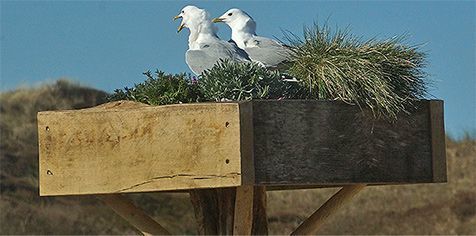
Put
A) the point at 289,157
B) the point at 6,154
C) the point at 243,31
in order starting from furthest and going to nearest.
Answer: the point at 6,154 < the point at 243,31 < the point at 289,157

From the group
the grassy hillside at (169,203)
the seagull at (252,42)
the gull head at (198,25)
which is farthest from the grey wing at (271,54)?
the grassy hillside at (169,203)

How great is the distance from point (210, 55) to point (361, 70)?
727 millimetres

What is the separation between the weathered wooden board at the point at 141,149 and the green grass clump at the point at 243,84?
0.28 metres

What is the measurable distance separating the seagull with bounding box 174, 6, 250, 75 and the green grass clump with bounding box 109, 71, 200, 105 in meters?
0.09

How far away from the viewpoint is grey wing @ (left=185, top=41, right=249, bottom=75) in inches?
208

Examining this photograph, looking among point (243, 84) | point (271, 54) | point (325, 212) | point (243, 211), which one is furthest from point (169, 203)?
point (243, 84)

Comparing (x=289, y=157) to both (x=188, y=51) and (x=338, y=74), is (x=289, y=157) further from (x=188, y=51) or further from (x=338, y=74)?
(x=188, y=51)

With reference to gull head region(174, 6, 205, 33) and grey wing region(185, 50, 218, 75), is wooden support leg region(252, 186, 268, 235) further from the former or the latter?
gull head region(174, 6, 205, 33)

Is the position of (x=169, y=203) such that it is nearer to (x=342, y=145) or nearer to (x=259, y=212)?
(x=259, y=212)

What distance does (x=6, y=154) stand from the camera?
16.8 m

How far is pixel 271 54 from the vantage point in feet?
17.5

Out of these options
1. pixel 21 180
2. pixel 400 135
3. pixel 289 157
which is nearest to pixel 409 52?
pixel 400 135

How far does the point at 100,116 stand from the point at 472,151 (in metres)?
12.5

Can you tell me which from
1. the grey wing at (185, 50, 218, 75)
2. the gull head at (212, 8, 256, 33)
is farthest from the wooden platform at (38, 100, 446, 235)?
the gull head at (212, 8, 256, 33)
